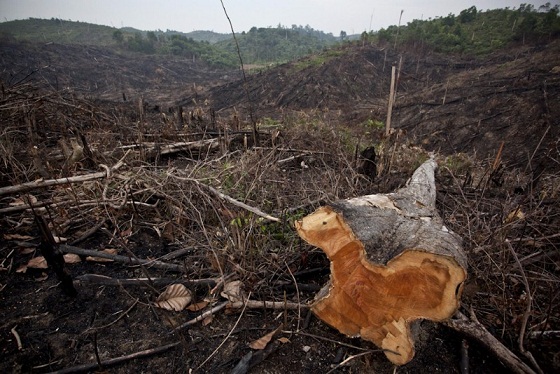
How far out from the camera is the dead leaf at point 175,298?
5.43ft

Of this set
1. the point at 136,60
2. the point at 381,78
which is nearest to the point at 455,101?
the point at 381,78

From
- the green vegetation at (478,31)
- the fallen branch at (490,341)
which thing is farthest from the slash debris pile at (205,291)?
the green vegetation at (478,31)

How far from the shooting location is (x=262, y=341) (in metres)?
1.49

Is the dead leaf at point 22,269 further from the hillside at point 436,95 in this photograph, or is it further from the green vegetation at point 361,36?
the green vegetation at point 361,36

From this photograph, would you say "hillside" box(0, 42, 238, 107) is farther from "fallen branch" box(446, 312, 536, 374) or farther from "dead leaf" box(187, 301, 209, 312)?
"fallen branch" box(446, 312, 536, 374)

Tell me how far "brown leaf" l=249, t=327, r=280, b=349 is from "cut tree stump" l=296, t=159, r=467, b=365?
1.00 feet

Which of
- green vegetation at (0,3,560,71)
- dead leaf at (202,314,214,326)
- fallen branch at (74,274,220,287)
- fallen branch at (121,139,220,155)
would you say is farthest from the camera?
green vegetation at (0,3,560,71)

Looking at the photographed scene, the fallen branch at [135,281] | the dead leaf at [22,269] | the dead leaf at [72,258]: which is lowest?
the fallen branch at [135,281]

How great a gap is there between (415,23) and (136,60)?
22.2m

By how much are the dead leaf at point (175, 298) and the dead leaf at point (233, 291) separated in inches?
9.4

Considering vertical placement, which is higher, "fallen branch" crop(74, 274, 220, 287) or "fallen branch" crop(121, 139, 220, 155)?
"fallen branch" crop(121, 139, 220, 155)

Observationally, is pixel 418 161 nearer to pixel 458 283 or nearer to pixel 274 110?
pixel 458 283

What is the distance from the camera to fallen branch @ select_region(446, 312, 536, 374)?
1278 mm

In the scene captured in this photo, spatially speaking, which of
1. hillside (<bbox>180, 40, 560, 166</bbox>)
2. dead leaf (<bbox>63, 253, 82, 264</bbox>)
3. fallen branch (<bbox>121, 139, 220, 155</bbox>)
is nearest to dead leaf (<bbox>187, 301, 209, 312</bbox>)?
dead leaf (<bbox>63, 253, 82, 264</bbox>)
